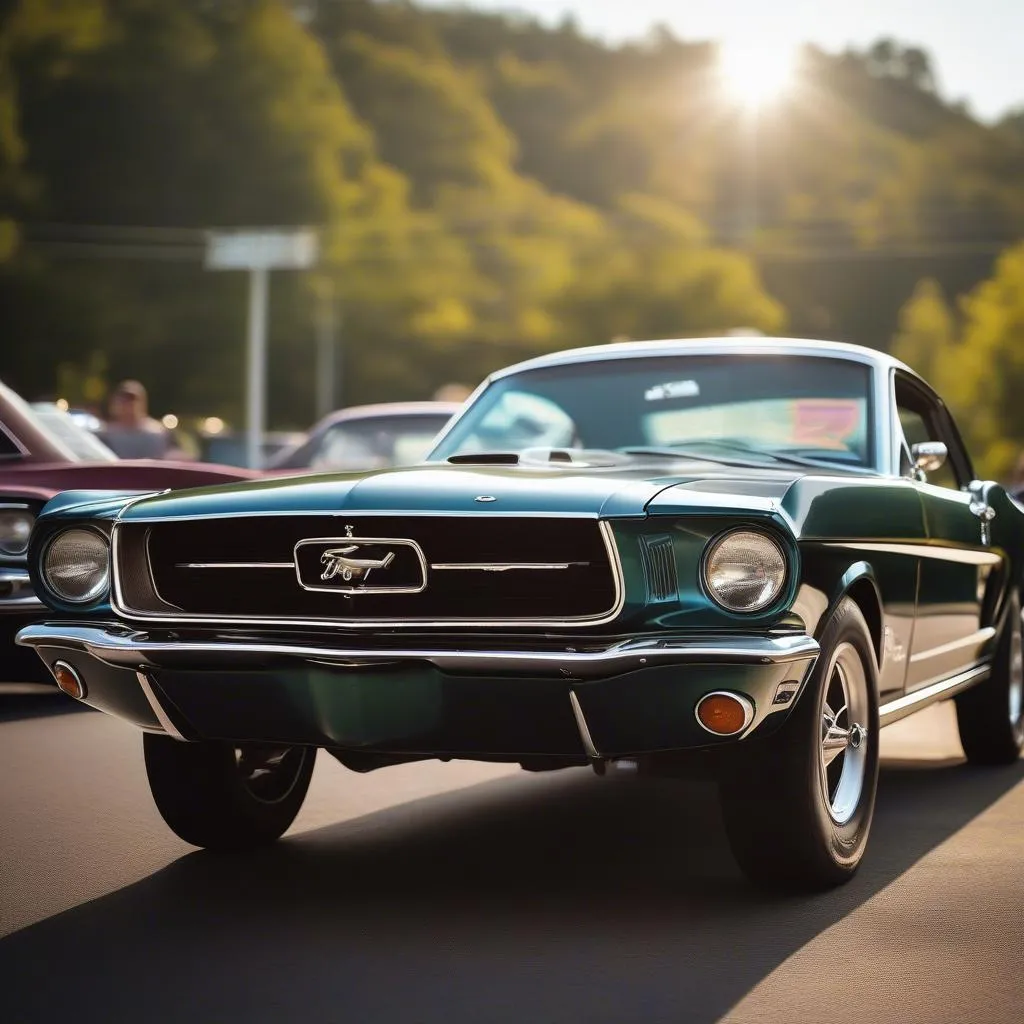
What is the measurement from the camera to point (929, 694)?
20.3 feet

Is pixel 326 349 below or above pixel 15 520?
below

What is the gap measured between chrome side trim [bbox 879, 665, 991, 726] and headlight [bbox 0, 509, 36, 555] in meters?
4.06

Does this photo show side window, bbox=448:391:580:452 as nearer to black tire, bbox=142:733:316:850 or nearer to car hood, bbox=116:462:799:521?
car hood, bbox=116:462:799:521

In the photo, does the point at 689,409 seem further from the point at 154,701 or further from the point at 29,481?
the point at 29,481

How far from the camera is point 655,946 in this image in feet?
14.7

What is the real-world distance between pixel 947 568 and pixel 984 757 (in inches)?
66.5

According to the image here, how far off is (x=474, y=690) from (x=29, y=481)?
4.78 m

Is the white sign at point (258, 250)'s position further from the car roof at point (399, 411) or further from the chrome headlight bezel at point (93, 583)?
the chrome headlight bezel at point (93, 583)

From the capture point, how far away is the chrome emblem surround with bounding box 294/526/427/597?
4.66 m

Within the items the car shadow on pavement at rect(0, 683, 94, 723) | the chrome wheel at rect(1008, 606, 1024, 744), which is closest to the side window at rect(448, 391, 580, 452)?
the chrome wheel at rect(1008, 606, 1024, 744)

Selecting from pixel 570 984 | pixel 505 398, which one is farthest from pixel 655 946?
pixel 505 398

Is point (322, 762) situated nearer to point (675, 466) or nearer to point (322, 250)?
point (675, 466)

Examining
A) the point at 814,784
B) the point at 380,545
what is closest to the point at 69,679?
the point at 380,545

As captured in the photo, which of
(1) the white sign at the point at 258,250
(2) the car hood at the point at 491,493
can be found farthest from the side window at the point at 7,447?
(1) the white sign at the point at 258,250
